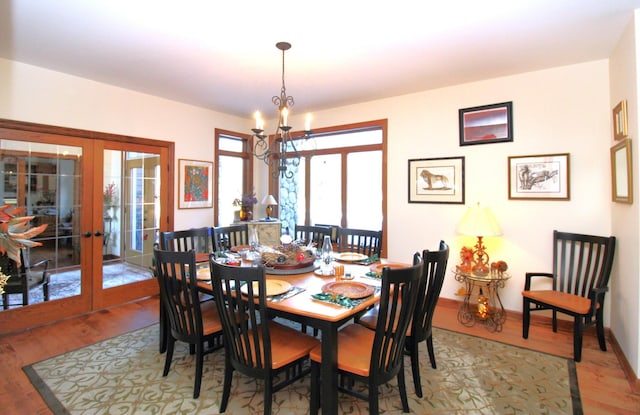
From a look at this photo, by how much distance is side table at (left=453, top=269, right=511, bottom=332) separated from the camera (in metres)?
3.40

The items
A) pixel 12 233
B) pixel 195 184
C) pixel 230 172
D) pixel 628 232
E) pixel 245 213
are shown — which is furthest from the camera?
pixel 230 172

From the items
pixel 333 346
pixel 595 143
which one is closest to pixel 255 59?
pixel 333 346

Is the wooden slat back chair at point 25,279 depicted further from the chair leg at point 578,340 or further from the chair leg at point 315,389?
the chair leg at point 578,340

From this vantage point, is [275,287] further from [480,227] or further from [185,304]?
[480,227]

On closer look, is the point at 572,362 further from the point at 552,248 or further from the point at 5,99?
the point at 5,99

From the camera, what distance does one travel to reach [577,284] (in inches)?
125

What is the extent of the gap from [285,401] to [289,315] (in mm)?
749

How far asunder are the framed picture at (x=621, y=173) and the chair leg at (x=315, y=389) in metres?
2.68

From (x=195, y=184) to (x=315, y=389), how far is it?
368cm

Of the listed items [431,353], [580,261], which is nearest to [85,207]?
[431,353]

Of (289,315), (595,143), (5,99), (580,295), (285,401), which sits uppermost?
(5,99)

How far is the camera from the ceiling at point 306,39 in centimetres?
233

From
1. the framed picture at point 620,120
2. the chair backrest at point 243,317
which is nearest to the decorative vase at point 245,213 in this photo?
the chair backrest at point 243,317

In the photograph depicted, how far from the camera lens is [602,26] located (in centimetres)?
258
